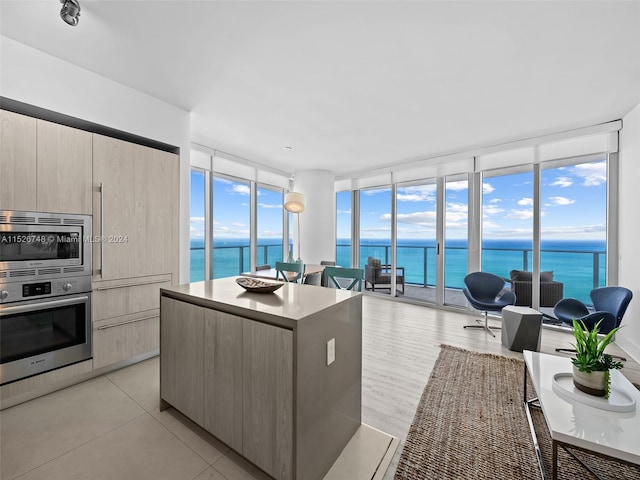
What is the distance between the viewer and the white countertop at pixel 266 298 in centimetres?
137

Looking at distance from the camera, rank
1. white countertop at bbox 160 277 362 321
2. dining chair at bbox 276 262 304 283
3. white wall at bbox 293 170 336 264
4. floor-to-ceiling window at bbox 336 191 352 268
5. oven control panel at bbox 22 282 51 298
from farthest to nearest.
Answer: floor-to-ceiling window at bbox 336 191 352 268 < white wall at bbox 293 170 336 264 < dining chair at bbox 276 262 304 283 < oven control panel at bbox 22 282 51 298 < white countertop at bbox 160 277 362 321

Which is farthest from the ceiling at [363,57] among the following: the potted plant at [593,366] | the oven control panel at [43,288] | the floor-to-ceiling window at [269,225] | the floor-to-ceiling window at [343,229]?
the floor-to-ceiling window at [343,229]

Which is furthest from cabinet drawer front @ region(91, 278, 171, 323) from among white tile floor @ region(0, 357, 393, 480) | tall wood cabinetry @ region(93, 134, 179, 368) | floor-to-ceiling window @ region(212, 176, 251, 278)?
floor-to-ceiling window @ region(212, 176, 251, 278)

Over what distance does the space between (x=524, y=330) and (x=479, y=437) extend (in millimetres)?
1913

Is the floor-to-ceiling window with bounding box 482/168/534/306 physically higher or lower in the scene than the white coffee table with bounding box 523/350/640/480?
higher

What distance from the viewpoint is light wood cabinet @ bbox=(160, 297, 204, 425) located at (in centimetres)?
166

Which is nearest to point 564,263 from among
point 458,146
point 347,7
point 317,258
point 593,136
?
point 593,136

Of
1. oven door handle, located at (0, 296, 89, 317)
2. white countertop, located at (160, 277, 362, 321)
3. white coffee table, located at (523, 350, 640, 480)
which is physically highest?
white countertop, located at (160, 277, 362, 321)

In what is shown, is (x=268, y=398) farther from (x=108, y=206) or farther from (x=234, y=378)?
(x=108, y=206)

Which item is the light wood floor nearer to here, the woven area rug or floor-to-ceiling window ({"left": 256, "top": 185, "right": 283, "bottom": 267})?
the woven area rug

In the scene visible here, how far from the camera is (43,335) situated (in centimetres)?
214

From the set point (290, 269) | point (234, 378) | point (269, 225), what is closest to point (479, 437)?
point (234, 378)

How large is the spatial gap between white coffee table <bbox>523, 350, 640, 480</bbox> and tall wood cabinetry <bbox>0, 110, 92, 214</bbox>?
3.55 metres

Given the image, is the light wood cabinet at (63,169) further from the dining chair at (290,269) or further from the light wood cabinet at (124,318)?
the dining chair at (290,269)
